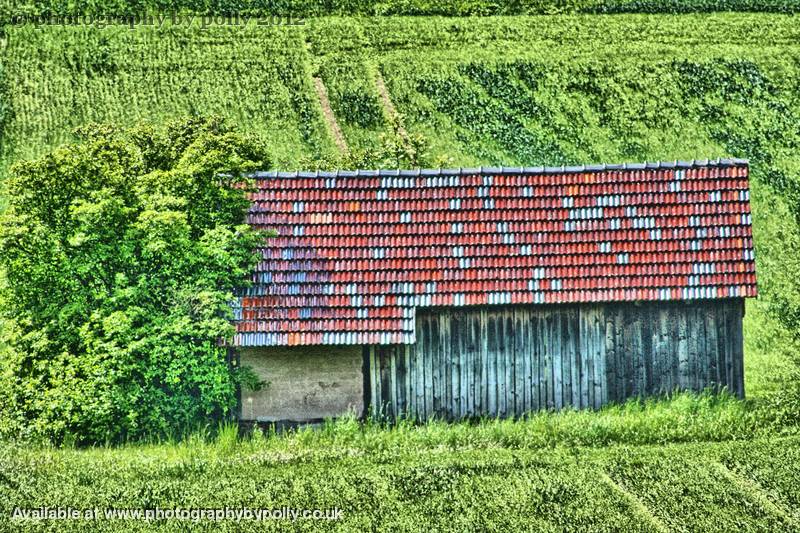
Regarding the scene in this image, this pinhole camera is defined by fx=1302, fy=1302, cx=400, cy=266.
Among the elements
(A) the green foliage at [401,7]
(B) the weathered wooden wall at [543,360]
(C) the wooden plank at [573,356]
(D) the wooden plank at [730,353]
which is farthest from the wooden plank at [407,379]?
(A) the green foliage at [401,7]

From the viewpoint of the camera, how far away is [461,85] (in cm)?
4856

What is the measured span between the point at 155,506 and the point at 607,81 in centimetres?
3353

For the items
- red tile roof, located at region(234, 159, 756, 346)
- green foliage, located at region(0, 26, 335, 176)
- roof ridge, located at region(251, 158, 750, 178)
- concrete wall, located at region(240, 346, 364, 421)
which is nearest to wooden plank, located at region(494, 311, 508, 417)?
red tile roof, located at region(234, 159, 756, 346)

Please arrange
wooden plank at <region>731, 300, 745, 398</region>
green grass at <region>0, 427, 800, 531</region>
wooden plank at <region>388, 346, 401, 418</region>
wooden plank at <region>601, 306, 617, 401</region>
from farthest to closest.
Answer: wooden plank at <region>731, 300, 745, 398</region> → wooden plank at <region>601, 306, 617, 401</region> → wooden plank at <region>388, 346, 401, 418</region> → green grass at <region>0, 427, 800, 531</region>

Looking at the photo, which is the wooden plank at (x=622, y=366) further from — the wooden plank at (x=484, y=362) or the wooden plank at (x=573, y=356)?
the wooden plank at (x=484, y=362)

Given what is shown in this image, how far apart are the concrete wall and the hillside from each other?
62.8 ft

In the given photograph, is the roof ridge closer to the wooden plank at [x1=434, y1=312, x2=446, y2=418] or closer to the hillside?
the wooden plank at [x1=434, y1=312, x2=446, y2=418]

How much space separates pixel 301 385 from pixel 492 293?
3819 millimetres

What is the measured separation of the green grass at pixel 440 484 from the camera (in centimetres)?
1773

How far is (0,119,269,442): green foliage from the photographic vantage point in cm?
2208

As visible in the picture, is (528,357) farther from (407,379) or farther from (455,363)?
(407,379)

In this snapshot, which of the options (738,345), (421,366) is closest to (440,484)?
(421,366)

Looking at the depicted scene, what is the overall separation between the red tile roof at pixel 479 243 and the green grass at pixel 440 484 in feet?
10.2

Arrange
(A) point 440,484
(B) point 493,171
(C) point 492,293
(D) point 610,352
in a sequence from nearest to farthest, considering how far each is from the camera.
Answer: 1. (A) point 440,484
2. (C) point 492,293
3. (D) point 610,352
4. (B) point 493,171
